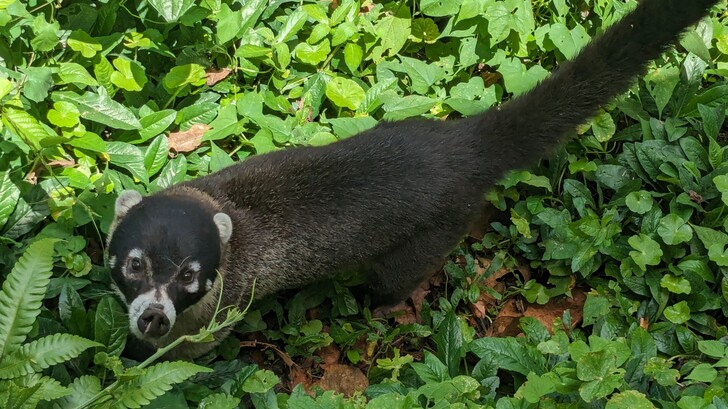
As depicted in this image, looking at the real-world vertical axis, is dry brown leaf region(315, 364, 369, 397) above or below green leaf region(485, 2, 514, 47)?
below

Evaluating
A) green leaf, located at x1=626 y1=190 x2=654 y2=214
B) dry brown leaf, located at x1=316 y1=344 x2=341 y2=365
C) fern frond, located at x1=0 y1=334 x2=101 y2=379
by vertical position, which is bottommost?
dry brown leaf, located at x1=316 y1=344 x2=341 y2=365

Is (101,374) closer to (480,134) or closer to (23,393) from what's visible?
(23,393)

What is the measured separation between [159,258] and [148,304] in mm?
255

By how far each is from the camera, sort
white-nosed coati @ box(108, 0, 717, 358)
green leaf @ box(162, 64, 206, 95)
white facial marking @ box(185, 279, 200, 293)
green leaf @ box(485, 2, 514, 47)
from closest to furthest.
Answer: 1. white facial marking @ box(185, 279, 200, 293)
2. white-nosed coati @ box(108, 0, 717, 358)
3. green leaf @ box(162, 64, 206, 95)
4. green leaf @ box(485, 2, 514, 47)

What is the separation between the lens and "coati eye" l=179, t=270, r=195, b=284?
441 cm

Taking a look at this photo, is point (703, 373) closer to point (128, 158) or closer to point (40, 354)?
point (40, 354)

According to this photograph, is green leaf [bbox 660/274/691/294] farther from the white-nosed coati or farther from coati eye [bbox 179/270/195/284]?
coati eye [bbox 179/270/195/284]

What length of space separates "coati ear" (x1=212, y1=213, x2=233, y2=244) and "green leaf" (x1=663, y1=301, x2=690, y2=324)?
118 inches

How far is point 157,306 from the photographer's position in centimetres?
427

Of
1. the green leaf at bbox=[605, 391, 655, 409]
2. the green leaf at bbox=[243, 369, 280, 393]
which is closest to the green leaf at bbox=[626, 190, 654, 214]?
the green leaf at bbox=[605, 391, 655, 409]

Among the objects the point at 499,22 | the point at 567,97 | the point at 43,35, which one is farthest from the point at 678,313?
the point at 43,35

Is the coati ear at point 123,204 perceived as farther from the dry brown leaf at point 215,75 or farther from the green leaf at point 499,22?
the green leaf at point 499,22

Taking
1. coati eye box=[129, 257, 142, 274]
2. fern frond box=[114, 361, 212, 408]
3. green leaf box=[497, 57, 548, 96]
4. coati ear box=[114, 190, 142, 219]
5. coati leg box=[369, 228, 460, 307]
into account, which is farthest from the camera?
green leaf box=[497, 57, 548, 96]

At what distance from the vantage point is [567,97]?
5121 mm
